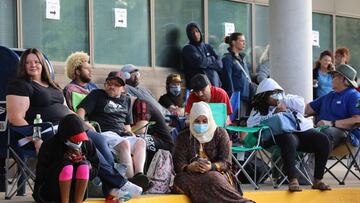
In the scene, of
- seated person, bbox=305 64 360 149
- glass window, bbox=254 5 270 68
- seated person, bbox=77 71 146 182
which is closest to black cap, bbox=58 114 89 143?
seated person, bbox=77 71 146 182

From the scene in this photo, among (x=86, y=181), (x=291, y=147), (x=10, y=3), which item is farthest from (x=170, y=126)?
(x=86, y=181)

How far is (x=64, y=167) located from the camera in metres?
7.97

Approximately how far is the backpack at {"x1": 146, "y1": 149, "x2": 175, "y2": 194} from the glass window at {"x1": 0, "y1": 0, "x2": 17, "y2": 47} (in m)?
3.24

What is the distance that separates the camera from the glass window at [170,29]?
45.7 ft

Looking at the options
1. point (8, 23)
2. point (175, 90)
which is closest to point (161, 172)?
point (175, 90)

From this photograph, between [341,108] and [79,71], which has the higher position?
[79,71]

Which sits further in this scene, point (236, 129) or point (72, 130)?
point (236, 129)

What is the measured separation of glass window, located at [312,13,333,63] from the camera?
1652 centimetres

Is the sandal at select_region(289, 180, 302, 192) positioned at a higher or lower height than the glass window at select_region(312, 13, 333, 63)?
lower

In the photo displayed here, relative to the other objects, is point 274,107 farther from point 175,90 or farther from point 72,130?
point 72,130

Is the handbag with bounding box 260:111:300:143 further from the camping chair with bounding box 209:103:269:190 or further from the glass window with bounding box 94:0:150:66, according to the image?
the glass window with bounding box 94:0:150:66

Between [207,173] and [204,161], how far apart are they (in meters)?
0.12

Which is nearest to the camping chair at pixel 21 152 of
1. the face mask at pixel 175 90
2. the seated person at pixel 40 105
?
the seated person at pixel 40 105

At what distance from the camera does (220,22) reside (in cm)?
1485
